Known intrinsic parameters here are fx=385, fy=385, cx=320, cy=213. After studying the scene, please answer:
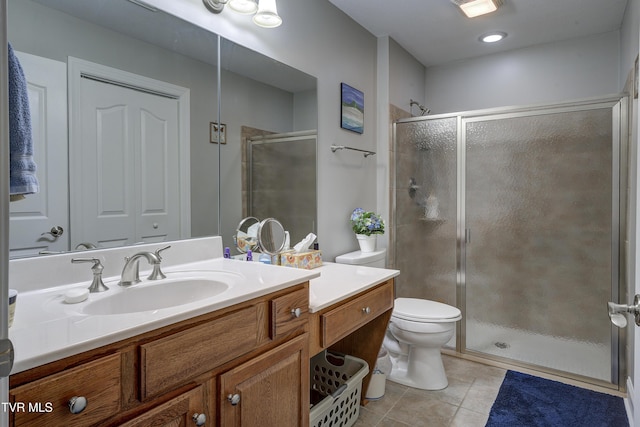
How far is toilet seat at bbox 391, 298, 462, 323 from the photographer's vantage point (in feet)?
7.19

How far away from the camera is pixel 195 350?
0.94 metres

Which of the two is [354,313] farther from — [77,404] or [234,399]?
[77,404]

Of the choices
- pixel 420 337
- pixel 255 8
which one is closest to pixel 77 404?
pixel 255 8

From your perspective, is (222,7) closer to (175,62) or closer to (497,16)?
(175,62)

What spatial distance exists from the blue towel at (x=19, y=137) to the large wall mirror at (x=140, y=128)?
0.15m

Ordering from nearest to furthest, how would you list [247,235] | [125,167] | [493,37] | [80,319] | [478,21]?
[80,319], [125,167], [247,235], [478,21], [493,37]

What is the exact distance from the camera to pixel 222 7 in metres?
1.69

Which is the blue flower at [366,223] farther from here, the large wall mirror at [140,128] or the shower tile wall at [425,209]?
the large wall mirror at [140,128]

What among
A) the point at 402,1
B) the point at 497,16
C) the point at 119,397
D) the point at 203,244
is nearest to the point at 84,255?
the point at 203,244

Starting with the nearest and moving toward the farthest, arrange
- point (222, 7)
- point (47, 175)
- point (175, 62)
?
point (47, 175) → point (175, 62) → point (222, 7)

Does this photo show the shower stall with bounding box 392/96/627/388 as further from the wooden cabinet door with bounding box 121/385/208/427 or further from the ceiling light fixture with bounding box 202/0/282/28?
the wooden cabinet door with bounding box 121/385/208/427

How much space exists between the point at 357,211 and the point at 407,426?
1.29m

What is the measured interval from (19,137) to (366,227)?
193cm

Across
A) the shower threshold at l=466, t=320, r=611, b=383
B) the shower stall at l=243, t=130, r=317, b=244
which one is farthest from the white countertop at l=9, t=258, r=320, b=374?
the shower threshold at l=466, t=320, r=611, b=383
